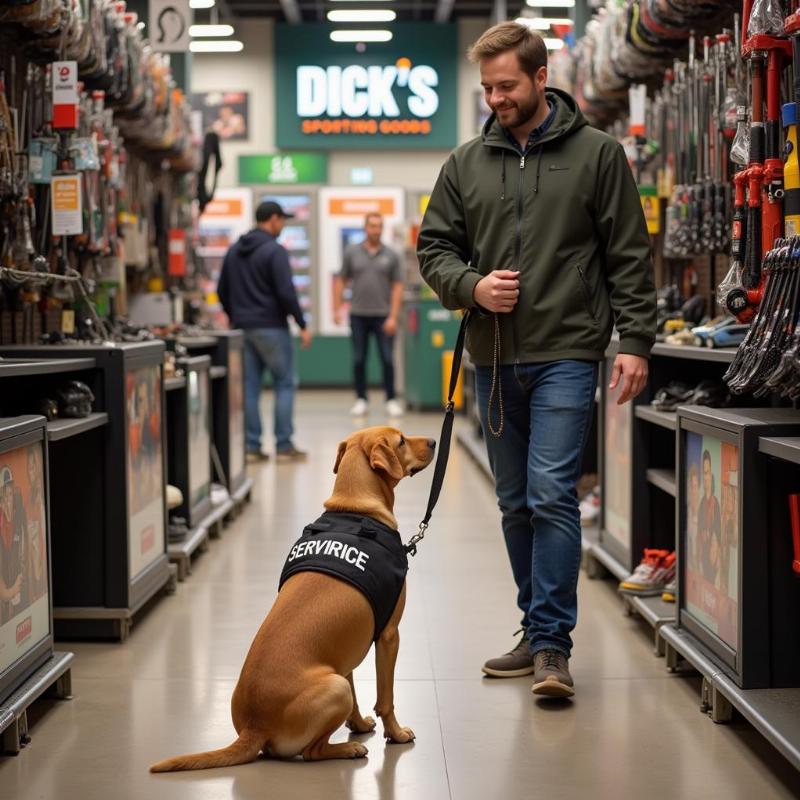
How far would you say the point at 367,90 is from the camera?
17.1 metres

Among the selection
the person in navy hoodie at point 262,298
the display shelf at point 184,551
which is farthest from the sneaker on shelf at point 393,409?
the display shelf at point 184,551

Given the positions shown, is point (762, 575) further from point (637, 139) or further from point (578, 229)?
point (637, 139)

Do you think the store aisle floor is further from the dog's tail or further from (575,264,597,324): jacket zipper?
(575,264,597,324): jacket zipper

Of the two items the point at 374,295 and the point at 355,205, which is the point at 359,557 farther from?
the point at 355,205

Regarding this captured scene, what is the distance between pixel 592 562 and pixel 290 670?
2.68 m

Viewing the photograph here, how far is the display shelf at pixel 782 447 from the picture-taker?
2.73m

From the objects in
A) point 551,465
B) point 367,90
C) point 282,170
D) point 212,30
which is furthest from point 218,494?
point 367,90

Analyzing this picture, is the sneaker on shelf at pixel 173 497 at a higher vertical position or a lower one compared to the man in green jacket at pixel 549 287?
lower

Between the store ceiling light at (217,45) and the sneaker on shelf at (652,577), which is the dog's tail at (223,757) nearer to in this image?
the sneaker on shelf at (652,577)

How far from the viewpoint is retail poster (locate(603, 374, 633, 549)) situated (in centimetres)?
475

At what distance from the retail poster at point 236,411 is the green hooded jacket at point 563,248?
140 inches

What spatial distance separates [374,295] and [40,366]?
863 centimetres

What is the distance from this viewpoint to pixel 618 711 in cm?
340

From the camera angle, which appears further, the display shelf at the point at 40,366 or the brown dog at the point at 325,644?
the display shelf at the point at 40,366
